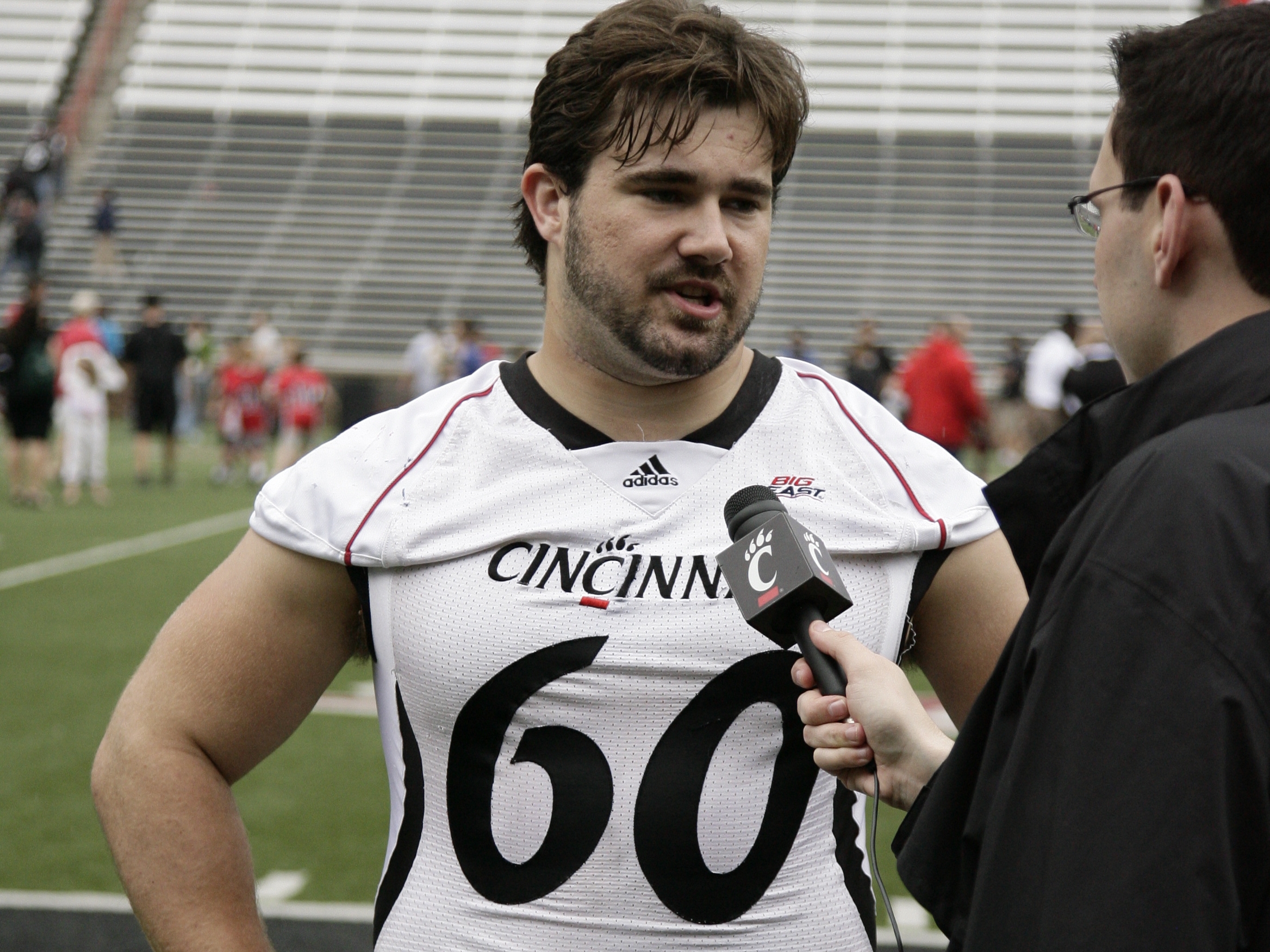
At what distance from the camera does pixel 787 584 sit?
5.29 feet

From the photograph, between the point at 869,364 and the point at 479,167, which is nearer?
the point at 869,364

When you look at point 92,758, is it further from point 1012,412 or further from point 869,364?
point 1012,412

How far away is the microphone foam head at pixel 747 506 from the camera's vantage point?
1.78 metres

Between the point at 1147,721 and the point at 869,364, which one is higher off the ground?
the point at 1147,721

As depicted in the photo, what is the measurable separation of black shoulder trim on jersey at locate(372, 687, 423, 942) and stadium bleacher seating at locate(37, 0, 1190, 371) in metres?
25.0

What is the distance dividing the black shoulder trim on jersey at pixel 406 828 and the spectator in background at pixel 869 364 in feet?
57.7

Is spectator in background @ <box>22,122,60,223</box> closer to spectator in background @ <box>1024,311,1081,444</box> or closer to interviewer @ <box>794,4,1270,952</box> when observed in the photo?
spectator in background @ <box>1024,311,1081,444</box>

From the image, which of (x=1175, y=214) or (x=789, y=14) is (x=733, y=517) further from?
(x=789, y=14)

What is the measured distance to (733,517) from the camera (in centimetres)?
181

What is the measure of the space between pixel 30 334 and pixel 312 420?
3.83 meters

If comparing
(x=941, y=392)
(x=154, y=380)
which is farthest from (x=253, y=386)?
(x=941, y=392)

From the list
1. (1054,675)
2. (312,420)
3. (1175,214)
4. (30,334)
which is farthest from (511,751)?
(312,420)

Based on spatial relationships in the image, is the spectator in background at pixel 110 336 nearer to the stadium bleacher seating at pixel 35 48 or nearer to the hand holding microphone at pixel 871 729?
the stadium bleacher seating at pixel 35 48

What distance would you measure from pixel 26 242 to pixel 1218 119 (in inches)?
1145
